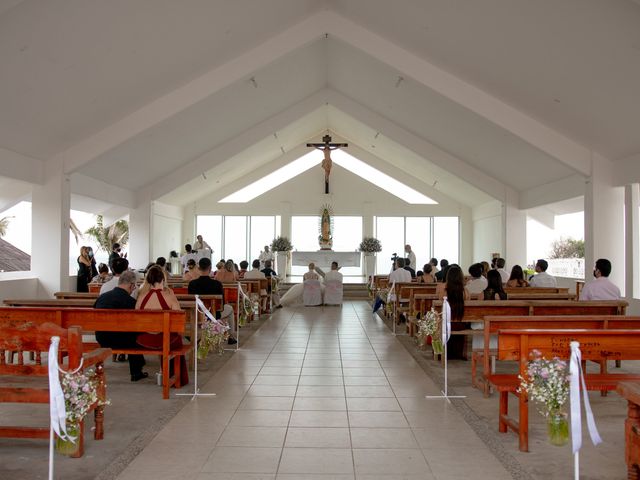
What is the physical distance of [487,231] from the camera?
18062 mm

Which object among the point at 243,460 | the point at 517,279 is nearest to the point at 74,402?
the point at 243,460

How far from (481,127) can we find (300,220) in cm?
968

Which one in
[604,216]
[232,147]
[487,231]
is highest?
[232,147]

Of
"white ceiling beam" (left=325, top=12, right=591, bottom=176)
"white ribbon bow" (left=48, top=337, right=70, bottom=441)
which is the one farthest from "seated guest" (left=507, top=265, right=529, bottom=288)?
"white ribbon bow" (left=48, top=337, right=70, bottom=441)

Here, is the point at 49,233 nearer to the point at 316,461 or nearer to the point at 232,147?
the point at 232,147

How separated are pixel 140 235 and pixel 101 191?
2.67m

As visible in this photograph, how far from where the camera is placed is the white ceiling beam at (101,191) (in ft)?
39.4

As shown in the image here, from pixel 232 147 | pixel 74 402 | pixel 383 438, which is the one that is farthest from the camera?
pixel 232 147

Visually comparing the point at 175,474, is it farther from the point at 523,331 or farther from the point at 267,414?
the point at 523,331

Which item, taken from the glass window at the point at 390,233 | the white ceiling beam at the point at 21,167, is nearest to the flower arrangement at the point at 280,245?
the glass window at the point at 390,233

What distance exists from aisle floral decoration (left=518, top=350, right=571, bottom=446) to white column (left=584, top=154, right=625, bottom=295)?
26.0 ft

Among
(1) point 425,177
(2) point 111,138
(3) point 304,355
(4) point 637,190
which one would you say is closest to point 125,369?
(3) point 304,355

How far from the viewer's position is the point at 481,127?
12.4m

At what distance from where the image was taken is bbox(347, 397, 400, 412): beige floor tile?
4965 mm
